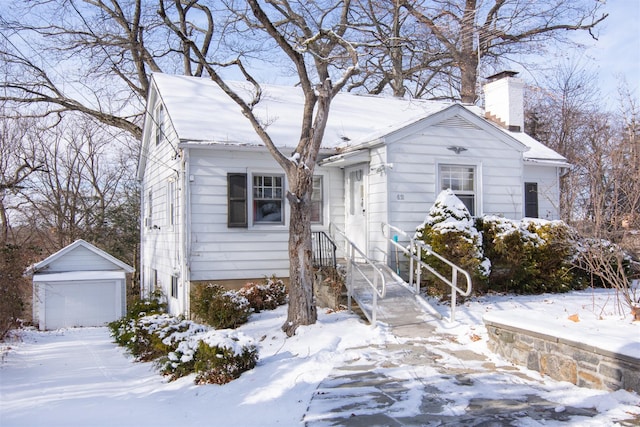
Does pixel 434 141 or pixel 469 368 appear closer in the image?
pixel 469 368

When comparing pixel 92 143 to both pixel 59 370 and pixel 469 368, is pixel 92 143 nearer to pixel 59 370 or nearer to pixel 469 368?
pixel 59 370

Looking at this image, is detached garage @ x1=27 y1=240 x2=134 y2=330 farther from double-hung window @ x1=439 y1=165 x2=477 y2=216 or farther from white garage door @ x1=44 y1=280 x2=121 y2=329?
double-hung window @ x1=439 y1=165 x2=477 y2=216

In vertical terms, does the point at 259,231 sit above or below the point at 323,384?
above

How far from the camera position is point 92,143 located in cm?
2894

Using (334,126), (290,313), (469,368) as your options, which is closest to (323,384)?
(469,368)

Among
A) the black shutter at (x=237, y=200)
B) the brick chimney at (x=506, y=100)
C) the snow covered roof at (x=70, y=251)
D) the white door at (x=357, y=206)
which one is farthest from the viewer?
the snow covered roof at (x=70, y=251)

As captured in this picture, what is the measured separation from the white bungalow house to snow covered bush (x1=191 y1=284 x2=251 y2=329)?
3.43 feet

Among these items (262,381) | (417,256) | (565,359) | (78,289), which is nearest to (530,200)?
(417,256)

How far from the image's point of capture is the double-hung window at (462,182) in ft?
37.9

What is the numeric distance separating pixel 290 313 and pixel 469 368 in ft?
9.95

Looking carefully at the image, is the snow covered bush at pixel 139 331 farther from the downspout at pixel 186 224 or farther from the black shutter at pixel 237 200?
the black shutter at pixel 237 200

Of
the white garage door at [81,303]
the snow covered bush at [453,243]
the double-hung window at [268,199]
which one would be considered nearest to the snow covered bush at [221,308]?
the double-hung window at [268,199]

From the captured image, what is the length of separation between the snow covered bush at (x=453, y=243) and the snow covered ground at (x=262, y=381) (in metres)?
0.61

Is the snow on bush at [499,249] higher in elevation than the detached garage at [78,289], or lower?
higher
